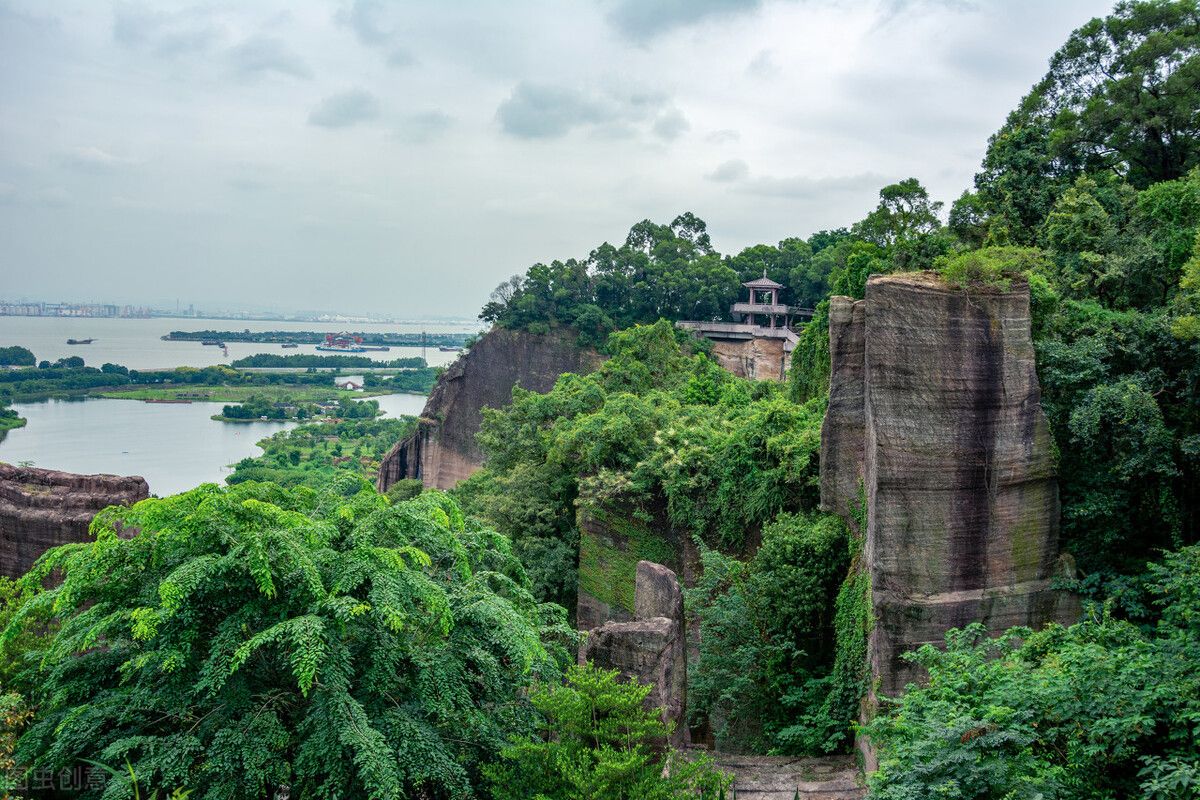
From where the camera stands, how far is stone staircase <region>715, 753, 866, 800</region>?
9789mm

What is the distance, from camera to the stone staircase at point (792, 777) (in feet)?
32.1

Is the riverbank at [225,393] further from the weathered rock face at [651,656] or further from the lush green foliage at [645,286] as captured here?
the weathered rock face at [651,656]

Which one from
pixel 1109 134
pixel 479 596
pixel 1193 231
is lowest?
pixel 479 596

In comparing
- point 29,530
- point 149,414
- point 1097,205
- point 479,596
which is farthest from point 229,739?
point 149,414

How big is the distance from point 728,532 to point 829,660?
344cm

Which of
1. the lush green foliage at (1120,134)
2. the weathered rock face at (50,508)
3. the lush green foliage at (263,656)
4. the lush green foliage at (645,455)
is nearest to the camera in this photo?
the lush green foliage at (263,656)

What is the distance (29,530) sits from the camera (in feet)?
33.1

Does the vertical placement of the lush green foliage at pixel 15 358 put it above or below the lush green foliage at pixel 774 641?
above

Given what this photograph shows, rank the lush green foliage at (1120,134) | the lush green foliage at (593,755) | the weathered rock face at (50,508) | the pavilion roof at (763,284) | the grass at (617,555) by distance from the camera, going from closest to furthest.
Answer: the lush green foliage at (593,755), the weathered rock face at (50,508), the grass at (617,555), the lush green foliage at (1120,134), the pavilion roof at (763,284)

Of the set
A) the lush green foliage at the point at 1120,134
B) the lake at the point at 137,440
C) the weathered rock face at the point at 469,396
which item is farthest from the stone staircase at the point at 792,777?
the weathered rock face at the point at 469,396

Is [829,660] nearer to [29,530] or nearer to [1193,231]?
[1193,231]

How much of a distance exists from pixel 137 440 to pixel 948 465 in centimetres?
5645

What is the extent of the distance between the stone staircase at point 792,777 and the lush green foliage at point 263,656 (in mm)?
3760

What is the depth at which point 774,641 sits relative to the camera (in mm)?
12406
